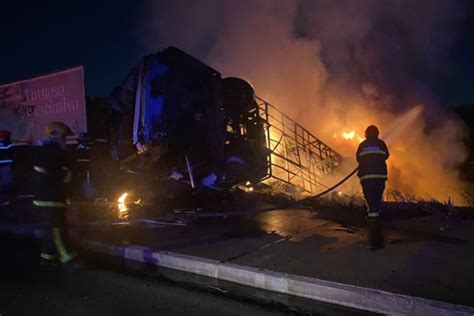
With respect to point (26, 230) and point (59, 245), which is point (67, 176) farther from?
point (26, 230)

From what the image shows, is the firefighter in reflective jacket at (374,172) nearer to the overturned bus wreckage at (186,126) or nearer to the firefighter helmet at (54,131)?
the overturned bus wreckage at (186,126)

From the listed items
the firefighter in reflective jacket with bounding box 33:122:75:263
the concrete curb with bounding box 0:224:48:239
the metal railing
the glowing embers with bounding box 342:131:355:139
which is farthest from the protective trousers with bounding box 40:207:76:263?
the glowing embers with bounding box 342:131:355:139

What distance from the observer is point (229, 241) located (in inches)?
211

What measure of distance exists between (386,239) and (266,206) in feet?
13.3

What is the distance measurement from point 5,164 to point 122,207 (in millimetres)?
3510

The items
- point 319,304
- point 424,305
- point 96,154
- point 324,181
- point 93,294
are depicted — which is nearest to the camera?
point 424,305

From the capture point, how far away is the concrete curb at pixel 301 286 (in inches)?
122

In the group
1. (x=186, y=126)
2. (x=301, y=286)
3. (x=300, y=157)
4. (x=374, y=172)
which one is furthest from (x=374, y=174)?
(x=300, y=157)

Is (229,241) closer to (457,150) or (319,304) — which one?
(319,304)

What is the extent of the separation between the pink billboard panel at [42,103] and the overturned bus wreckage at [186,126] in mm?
3101

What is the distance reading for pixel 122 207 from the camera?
29.0 feet

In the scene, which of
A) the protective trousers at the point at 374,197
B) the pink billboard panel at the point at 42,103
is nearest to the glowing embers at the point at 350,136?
the pink billboard panel at the point at 42,103

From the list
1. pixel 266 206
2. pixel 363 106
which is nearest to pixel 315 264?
pixel 266 206

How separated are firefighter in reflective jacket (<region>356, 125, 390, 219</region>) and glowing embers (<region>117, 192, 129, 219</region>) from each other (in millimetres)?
4751
